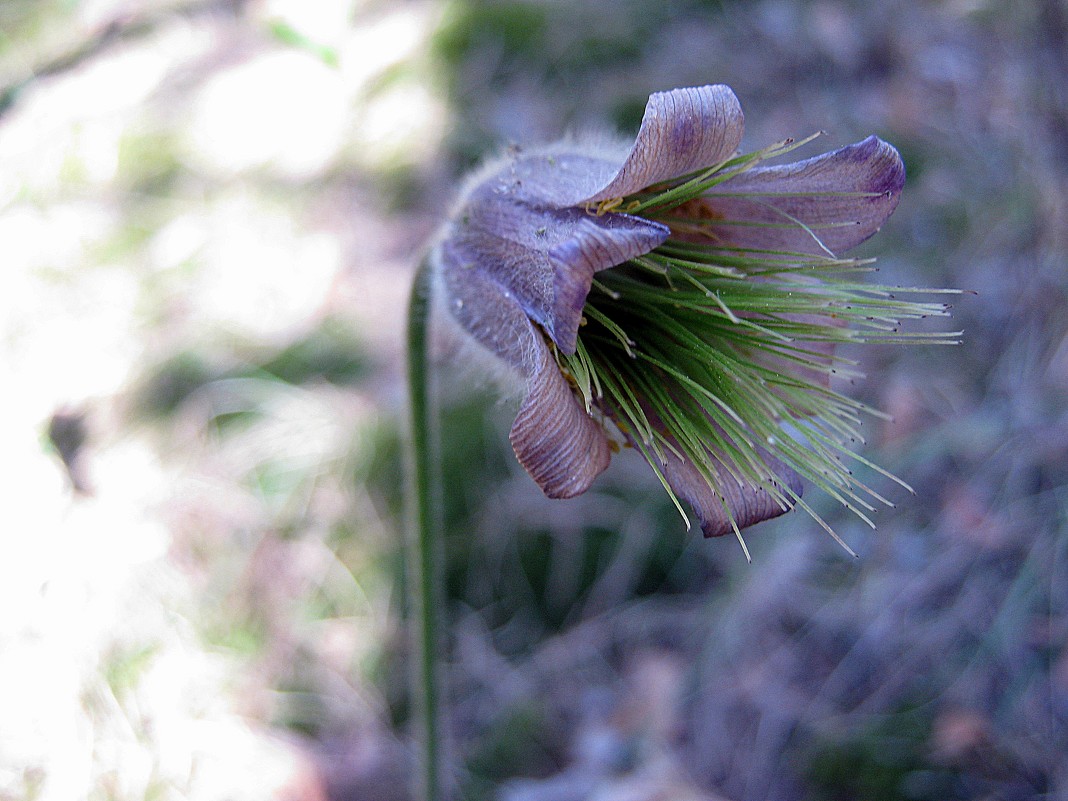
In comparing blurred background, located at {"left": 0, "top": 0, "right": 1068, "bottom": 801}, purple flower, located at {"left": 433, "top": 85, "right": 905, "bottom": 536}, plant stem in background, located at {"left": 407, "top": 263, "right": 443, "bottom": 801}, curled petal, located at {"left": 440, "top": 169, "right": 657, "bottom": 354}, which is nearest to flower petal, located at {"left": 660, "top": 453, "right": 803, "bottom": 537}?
purple flower, located at {"left": 433, "top": 85, "right": 905, "bottom": 536}

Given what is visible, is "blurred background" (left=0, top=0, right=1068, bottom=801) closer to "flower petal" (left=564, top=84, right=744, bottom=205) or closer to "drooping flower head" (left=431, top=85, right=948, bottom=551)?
"drooping flower head" (left=431, top=85, right=948, bottom=551)

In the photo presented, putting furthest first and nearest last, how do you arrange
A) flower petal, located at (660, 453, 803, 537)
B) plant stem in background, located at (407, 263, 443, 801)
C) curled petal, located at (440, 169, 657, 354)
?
plant stem in background, located at (407, 263, 443, 801) < flower petal, located at (660, 453, 803, 537) < curled petal, located at (440, 169, 657, 354)

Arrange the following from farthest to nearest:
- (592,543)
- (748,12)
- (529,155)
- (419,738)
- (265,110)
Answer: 1. (748,12)
2. (265,110)
3. (592,543)
4. (419,738)
5. (529,155)

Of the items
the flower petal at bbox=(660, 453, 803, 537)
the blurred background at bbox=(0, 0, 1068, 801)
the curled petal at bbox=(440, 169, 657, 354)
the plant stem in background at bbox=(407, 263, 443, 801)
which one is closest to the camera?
the curled petal at bbox=(440, 169, 657, 354)

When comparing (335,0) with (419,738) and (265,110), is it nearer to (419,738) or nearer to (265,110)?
(265,110)

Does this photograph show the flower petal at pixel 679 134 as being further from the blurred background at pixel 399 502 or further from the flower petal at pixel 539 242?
the blurred background at pixel 399 502

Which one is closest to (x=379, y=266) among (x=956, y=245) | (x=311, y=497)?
(x=311, y=497)

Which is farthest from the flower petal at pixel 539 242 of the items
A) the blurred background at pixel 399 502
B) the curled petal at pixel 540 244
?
the blurred background at pixel 399 502
